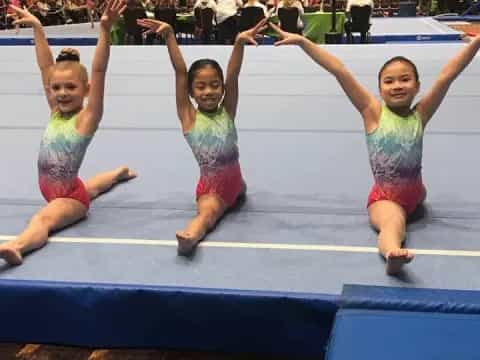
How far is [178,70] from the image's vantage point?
80.8 inches

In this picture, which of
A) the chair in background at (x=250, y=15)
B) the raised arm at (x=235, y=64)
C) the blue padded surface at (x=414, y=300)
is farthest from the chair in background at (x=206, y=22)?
the blue padded surface at (x=414, y=300)

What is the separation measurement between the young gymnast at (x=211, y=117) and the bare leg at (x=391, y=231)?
0.49 meters

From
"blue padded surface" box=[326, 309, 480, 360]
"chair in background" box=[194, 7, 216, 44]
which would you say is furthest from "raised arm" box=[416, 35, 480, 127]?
"chair in background" box=[194, 7, 216, 44]

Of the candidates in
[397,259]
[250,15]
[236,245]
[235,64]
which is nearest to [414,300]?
[397,259]

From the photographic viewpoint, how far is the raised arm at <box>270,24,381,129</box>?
1.95 meters

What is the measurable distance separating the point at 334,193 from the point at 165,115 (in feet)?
5.59

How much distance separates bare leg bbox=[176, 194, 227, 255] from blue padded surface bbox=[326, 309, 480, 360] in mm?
535

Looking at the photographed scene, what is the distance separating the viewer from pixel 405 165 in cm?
197

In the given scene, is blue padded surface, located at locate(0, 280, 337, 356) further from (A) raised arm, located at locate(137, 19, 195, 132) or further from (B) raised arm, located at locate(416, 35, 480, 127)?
(B) raised arm, located at locate(416, 35, 480, 127)

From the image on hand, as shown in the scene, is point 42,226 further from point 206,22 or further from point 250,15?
point 206,22

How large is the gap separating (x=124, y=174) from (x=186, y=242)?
0.81 metres

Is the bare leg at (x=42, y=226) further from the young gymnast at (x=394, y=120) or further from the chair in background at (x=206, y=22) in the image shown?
the chair in background at (x=206, y=22)

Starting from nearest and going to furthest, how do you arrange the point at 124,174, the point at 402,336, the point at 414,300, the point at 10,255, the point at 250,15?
the point at 402,336
the point at 414,300
the point at 10,255
the point at 124,174
the point at 250,15

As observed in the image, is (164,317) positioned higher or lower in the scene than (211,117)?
lower
